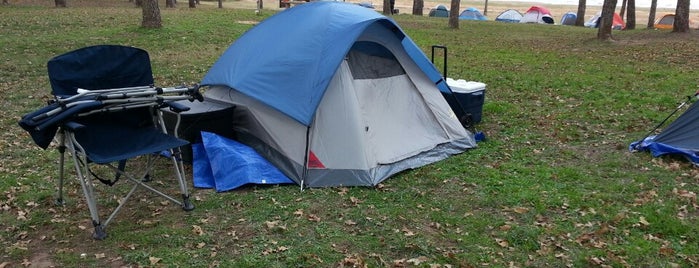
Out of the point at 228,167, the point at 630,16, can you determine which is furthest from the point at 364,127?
the point at 630,16

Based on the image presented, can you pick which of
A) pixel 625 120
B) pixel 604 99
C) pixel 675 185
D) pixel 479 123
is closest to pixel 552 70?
pixel 604 99

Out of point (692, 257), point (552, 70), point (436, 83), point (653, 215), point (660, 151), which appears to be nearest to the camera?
point (692, 257)

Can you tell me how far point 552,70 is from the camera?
1148cm

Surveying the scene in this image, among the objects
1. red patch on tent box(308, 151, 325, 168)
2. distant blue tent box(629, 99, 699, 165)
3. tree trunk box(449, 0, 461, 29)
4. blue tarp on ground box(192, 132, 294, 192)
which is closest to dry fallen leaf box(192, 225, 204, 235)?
blue tarp on ground box(192, 132, 294, 192)

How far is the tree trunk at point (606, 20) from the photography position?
1517cm

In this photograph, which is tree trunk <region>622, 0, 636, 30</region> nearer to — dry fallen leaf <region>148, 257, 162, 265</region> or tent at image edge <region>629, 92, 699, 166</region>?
tent at image edge <region>629, 92, 699, 166</region>

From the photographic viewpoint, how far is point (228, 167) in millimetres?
5398

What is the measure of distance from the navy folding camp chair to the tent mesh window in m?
1.97

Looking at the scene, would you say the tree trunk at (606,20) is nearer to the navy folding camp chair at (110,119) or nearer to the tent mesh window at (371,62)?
the tent mesh window at (371,62)

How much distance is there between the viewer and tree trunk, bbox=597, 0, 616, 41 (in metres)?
15.2

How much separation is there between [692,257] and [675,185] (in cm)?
147

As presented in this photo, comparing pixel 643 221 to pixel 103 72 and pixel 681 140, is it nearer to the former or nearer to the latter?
pixel 681 140

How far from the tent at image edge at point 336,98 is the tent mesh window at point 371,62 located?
11 mm

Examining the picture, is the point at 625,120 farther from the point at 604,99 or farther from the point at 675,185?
the point at 675,185
